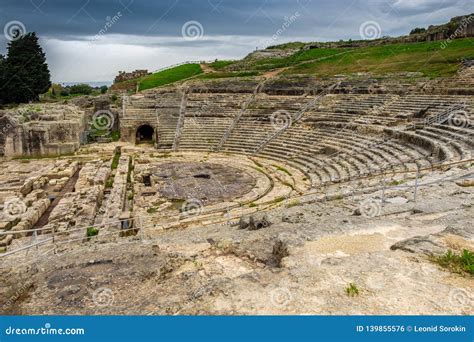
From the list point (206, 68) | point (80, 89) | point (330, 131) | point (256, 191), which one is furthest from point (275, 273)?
point (80, 89)

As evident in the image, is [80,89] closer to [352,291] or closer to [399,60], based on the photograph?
[399,60]

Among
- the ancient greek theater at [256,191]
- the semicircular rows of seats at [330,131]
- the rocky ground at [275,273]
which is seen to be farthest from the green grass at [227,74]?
the rocky ground at [275,273]

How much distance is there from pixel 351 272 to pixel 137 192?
46.3 ft

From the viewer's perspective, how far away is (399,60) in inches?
1421

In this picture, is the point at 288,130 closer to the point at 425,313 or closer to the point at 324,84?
the point at 324,84

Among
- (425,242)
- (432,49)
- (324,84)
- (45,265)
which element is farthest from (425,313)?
(432,49)

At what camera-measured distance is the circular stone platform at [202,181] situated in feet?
58.5

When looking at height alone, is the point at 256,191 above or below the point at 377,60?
below

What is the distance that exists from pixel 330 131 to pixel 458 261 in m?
20.1

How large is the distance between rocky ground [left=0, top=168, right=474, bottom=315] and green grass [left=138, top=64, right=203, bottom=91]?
34311 mm

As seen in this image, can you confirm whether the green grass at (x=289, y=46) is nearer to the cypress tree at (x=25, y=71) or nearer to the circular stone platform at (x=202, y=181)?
the cypress tree at (x=25, y=71)

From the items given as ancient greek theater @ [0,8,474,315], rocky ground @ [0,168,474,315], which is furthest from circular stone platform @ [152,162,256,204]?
rocky ground @ [0,168,474,315]

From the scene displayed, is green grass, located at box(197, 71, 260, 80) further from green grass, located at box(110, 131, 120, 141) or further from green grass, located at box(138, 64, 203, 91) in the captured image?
green grass, located at box(110, 131, 120, 141)

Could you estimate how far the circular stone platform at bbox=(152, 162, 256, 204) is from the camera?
58.5 feet
